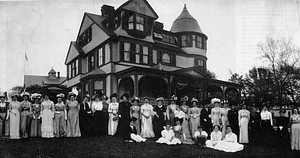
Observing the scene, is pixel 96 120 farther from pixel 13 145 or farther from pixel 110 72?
pixel 110 72

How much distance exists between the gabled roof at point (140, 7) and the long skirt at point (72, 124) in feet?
29.1

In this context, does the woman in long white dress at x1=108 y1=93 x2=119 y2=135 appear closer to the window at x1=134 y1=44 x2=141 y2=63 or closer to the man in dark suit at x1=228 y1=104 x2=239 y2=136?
the man in dark suit at x1=228 y1=104 x2=239 y2=136

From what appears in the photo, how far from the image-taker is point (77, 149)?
6.80 meters

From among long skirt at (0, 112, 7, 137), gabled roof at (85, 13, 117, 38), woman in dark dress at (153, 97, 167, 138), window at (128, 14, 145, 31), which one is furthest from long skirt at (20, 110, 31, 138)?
window at (128, 14, 145, 31)

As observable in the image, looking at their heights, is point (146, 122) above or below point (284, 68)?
below

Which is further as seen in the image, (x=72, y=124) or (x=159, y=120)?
(x=159, y=120)

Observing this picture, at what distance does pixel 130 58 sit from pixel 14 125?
28.8ft

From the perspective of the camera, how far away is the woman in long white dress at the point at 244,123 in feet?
30.8

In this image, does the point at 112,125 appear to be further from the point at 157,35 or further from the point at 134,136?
the point at 157,35

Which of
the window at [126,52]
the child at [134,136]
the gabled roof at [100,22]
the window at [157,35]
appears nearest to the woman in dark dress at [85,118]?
the child at [134,136]

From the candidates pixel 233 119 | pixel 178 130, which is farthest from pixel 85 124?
pixel 233 119

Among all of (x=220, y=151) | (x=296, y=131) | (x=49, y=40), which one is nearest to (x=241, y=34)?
(x=296, y=131)

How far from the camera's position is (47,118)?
8586mm

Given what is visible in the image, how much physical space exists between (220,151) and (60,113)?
505 centimetres
